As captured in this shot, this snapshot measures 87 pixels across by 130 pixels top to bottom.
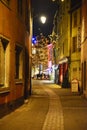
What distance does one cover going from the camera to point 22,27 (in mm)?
22984

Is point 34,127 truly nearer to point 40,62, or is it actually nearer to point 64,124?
point 64,124

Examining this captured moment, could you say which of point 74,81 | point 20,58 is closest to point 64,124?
point 20,58

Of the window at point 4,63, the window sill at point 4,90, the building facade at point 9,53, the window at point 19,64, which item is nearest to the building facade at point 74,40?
the window at point 19,64

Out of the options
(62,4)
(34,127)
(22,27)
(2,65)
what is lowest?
(34,127)

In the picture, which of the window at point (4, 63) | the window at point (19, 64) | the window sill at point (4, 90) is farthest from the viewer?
the window at point (19, 64)

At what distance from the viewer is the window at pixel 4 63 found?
17.2m

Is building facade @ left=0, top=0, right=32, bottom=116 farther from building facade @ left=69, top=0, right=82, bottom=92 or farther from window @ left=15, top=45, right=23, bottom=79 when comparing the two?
building facade @ left=69, top=0, right=82, bottom=92

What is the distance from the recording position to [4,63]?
17.9m

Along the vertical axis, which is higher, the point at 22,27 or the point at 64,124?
the point at 22,27

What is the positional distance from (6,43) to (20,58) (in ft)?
15.4

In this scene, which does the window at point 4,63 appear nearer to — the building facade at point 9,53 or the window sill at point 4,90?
the building facade at point 9,53

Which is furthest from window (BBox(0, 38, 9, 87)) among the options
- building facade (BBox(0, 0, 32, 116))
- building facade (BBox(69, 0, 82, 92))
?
building facade (BBox(69, 0, 82, 92))

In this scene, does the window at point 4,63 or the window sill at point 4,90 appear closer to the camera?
the window sill at point 4,90

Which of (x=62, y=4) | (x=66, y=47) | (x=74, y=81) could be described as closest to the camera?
(x=74, y=81)
